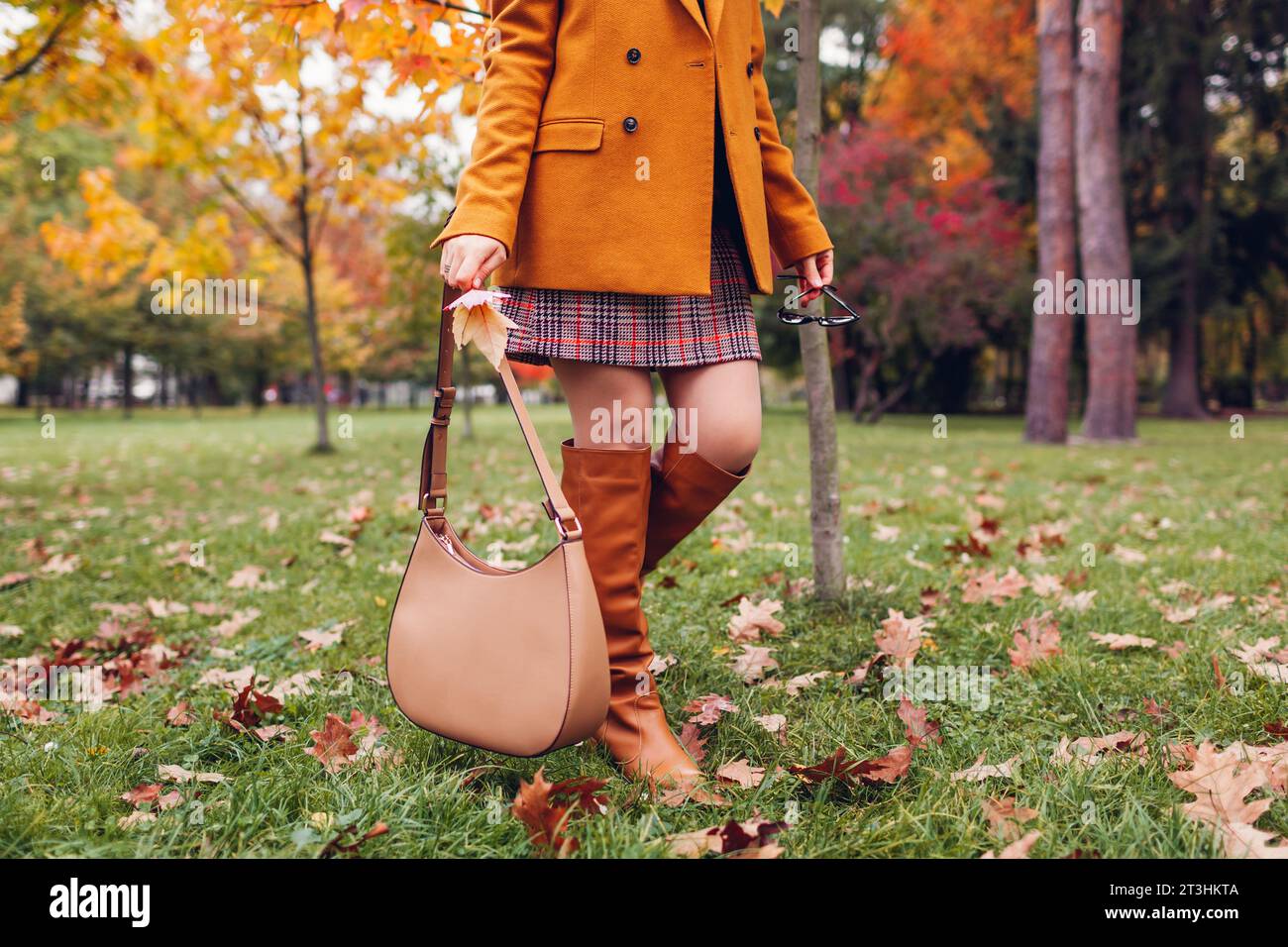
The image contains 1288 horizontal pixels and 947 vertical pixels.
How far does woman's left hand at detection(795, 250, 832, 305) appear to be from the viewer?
6.83 ft

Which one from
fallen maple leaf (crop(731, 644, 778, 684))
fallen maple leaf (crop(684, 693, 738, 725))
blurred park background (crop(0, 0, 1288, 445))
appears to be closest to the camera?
fallen maple leaf (crop(684, 693, 738, 725))

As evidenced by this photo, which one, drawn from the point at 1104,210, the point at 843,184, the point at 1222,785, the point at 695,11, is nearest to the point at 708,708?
the point at 1222,785

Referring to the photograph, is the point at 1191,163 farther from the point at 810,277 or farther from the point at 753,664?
the point at 753,664

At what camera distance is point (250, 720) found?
202cm

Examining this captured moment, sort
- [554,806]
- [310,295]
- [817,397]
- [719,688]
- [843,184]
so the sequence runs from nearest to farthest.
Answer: [554,806], [719,688], [817,397], [310,295], [843,184]

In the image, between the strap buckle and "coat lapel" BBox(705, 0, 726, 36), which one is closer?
the strap buckle

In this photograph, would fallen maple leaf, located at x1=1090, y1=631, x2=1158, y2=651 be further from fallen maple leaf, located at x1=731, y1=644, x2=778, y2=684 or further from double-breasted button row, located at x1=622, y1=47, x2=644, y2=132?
double-breasted button row, located at x1=622, y1=47, x2=644, y2=132

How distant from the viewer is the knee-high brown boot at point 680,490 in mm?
1869

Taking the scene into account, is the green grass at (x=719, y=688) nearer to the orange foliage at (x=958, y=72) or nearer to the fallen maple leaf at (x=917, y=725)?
the fallen maple leaf at (x=917, y=725)

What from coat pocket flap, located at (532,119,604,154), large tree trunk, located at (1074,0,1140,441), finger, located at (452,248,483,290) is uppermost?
large tree trunk, located at (1074,0,1140,441)

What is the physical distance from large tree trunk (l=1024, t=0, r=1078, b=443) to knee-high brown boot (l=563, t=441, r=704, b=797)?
33.6 feet

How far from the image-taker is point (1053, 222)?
10703 mm

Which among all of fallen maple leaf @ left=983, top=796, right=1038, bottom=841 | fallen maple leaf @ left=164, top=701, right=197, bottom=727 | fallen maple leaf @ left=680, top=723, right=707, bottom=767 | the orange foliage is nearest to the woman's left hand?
fallen maple leaf @ left=680, top=723, right=707, bottom=767

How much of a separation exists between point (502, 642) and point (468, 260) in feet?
2.30
